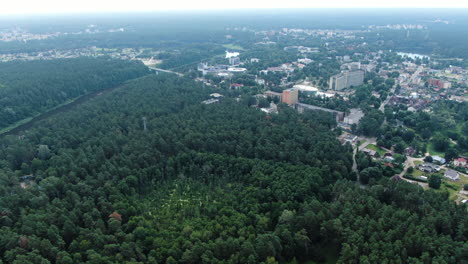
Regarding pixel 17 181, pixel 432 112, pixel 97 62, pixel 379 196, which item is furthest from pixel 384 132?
pixel 97 62

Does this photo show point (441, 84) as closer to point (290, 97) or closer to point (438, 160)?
point (290, 97)

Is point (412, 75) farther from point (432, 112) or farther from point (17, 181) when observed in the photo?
point (17, 181)

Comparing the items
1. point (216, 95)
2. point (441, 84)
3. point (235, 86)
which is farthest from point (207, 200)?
point (441, 84)

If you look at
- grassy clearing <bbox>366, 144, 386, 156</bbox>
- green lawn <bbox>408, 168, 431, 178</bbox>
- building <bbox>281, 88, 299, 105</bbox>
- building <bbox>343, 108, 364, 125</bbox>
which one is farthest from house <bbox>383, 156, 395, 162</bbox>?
building <bbox>281, 88, 299, 105</bbox>

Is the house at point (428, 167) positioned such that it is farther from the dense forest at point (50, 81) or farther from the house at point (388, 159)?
the dense forest at point (50, 81)

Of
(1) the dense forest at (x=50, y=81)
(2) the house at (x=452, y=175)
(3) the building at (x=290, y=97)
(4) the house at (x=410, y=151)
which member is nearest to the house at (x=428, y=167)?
(2) the house at (x=452, y=175)
